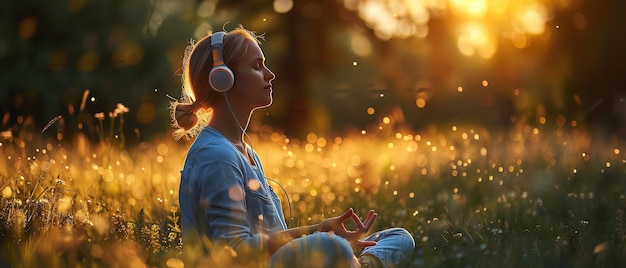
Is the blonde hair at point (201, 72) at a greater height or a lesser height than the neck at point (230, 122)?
greater

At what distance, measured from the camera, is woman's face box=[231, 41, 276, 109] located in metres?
3.95

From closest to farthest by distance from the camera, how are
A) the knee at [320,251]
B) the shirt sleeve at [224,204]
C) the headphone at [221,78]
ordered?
the knee at [320,251], the shirt sleeve at [224,204], the headphone at [221,78]

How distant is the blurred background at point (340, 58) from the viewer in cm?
1327

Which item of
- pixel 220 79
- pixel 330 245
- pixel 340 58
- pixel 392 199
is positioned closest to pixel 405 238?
pixel 330 245

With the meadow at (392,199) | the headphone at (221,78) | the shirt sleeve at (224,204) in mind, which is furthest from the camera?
the meadow at (392,199)

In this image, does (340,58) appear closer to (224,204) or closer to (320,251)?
(224,204)

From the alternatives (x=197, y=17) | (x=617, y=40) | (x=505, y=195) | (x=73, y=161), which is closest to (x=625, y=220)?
(x=505, y=195)

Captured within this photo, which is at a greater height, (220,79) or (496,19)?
(496,19)

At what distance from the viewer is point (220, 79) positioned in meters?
3.76

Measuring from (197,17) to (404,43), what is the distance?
6269 millimetres

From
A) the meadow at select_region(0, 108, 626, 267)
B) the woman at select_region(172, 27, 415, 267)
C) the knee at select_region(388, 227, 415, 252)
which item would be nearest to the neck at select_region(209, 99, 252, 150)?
the woman at select_region(172, 27, 415, 267)

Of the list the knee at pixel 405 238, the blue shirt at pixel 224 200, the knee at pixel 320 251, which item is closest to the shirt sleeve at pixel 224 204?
the blue shirt at pixel 224 200

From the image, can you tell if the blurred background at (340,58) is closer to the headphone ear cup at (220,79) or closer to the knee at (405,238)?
the knee at (405,238)

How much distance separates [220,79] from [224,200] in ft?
1.84
